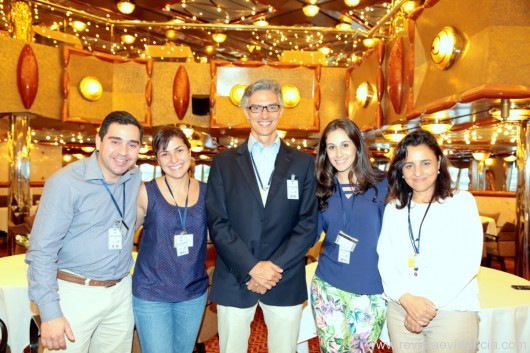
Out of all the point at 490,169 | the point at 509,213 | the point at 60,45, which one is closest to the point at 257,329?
the point at 60,45

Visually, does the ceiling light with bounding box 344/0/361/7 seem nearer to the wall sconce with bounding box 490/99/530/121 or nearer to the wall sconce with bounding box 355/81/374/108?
the wall sconce with bounding box 355/81/374/108

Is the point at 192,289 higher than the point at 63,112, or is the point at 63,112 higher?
the point at 63,112

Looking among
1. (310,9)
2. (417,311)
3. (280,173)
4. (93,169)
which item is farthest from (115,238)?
(310,9)

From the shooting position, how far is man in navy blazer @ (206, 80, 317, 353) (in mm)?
2268

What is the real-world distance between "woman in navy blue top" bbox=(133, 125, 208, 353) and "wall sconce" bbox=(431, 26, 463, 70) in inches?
128

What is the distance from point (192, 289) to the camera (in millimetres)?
2354

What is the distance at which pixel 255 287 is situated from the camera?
2238mm

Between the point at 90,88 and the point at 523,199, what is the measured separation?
6.91m

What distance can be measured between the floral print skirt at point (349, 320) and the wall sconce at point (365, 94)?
4.98 meters

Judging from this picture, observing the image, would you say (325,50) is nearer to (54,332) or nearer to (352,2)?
(352,2)

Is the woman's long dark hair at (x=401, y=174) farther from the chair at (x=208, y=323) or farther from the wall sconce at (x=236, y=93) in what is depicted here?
the wall sconce at (x=236, y=93)

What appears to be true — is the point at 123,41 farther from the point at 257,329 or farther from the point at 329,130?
the point at 329,130

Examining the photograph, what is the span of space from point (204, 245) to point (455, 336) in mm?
1381

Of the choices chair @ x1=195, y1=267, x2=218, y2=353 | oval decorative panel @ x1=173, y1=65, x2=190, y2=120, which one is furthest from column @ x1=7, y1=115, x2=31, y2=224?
chair @ x1=195, y1=267, x2=218, y2=353
